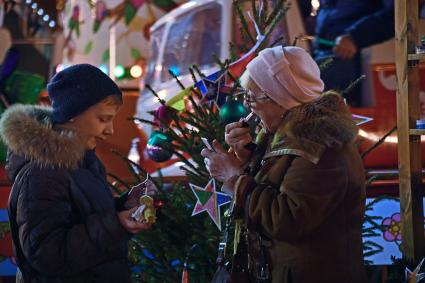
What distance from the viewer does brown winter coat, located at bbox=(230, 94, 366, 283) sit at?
2.73m

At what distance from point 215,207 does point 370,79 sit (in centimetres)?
335

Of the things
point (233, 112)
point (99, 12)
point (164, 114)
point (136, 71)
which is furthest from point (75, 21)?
point (233, 112)

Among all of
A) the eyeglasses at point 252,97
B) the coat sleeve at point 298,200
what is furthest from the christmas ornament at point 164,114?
the coat sleeve at point 298,200

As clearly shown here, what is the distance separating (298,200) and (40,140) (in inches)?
38.4

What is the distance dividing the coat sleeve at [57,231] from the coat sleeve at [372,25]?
405 cm

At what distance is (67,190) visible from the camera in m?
2.85

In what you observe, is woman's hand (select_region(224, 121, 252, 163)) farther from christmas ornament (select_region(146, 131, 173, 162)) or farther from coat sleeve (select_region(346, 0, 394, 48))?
coat sleeve (select_region(346, 0, 394, 48))

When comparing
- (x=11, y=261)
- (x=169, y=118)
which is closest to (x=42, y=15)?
(x=11, y=261)

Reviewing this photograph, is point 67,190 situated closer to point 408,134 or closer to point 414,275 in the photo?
point 414,275

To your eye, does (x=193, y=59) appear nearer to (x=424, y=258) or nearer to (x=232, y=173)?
(x=424, y=258)

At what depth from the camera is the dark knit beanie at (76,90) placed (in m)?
2.93

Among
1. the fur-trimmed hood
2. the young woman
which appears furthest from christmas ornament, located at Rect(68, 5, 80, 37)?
the fur-trimmed hood

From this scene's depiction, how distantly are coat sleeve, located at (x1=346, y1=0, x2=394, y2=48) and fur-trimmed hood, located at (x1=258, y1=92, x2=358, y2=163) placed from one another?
3.59m

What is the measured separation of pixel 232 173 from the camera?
2.96 meters
